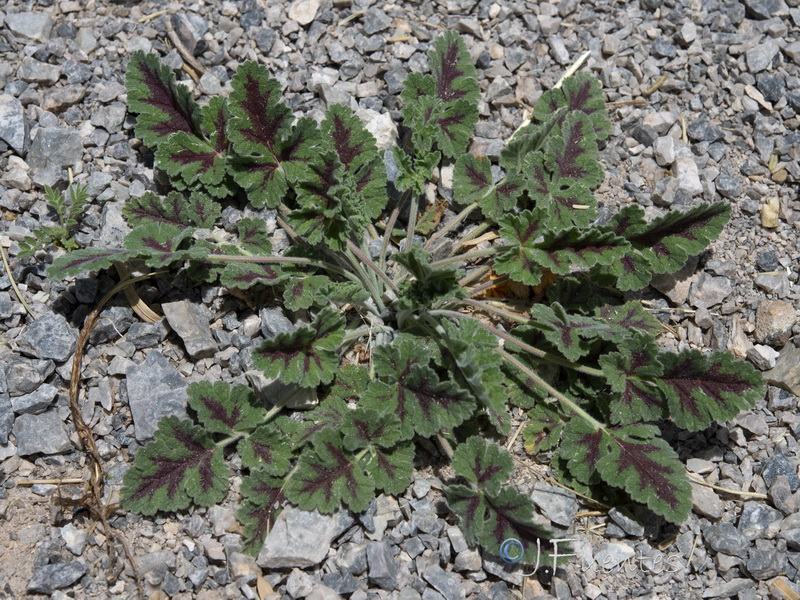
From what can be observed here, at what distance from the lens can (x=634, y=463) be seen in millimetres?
3891

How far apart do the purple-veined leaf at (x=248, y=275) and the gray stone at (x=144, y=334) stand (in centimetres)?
49

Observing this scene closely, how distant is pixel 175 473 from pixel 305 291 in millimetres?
1189

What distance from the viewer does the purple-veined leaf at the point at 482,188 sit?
15.0 ft

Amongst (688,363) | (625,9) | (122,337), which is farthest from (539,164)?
(122,337)

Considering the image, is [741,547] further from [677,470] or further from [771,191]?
[771,191]

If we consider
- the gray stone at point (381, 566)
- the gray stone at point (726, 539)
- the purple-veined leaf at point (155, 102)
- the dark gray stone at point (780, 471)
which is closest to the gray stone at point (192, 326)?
the purple-veined leaf at point (155, 102)

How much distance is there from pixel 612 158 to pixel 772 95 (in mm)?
1229

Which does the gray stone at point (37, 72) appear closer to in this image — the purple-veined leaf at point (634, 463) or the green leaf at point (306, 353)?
the green leaf at point (306, 353)

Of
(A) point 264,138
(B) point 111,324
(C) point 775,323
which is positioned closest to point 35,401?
(B) point 111,324

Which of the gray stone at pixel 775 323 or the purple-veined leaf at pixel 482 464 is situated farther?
the gray stone at pixel 775 323

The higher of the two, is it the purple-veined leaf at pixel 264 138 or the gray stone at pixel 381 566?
the purple-veined leaf at pixel 264 138

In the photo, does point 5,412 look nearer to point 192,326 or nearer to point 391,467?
point 192,326

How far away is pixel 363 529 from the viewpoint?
3.88 metres

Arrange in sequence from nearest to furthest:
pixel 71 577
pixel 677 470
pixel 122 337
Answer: pixel 71 577 < pixel 677 470 < pixel 122 337
